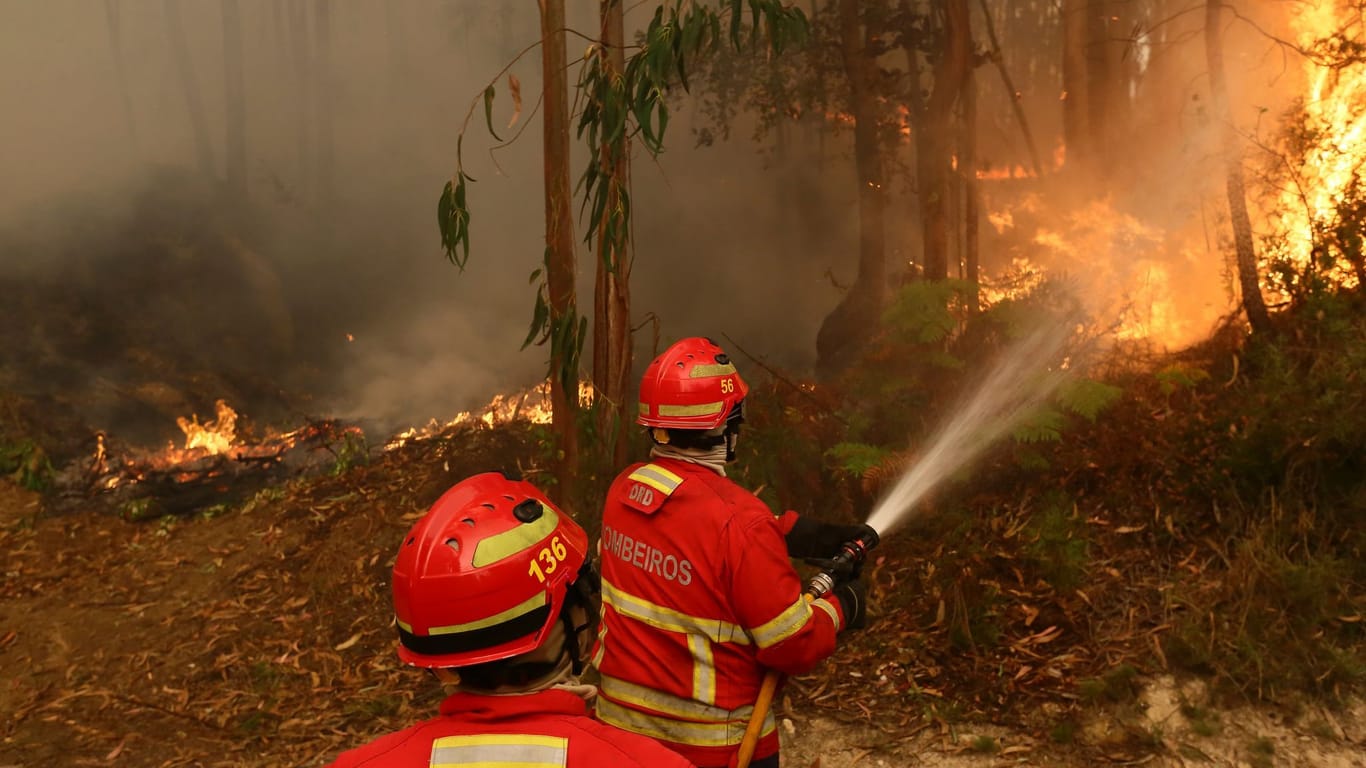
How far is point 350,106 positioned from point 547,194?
303 inches

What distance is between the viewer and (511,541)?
5.90 ft

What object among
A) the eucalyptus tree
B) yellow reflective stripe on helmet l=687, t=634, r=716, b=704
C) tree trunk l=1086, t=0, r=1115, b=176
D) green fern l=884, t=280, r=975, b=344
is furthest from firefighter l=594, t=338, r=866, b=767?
tree trunk l=1086, t=0, r=1115, b=176

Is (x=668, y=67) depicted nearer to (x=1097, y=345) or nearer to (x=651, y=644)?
(x=651, y=644)

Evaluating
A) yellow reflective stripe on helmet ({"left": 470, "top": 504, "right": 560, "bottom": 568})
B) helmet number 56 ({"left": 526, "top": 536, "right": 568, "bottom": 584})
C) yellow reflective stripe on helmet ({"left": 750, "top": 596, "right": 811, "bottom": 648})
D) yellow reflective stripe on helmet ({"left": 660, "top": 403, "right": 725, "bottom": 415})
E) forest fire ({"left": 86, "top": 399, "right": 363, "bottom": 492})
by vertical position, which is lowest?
forest fire ({"left": 86, "top": 399, "right": 363, "bottom": 492})

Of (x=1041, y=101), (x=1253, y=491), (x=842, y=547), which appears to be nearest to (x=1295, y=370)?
(x=1253, y=491)

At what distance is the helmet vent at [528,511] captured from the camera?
1.85 metres

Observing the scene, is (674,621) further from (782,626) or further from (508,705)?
(508,705)

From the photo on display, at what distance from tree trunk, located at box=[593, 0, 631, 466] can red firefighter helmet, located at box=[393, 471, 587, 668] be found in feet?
12.8

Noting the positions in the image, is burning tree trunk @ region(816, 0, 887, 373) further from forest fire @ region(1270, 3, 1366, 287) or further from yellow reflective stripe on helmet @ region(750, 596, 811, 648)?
yellow reflective stripe on helmet @ region(750, 596, 811, 648)

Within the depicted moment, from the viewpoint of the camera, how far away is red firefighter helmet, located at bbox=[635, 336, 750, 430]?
3.09 metres

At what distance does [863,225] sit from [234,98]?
843cm

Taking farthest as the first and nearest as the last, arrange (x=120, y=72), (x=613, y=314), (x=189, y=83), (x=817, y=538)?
(x=189, y=83) → (x=120, y=72) → (x=613, y=314) → (x=817, y=538)

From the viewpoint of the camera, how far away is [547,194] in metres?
6.14

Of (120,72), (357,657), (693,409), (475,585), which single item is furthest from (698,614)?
(120,72)
